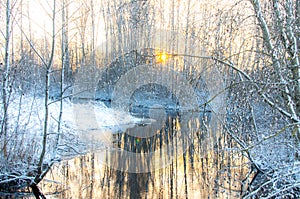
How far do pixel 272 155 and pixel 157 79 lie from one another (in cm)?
1419

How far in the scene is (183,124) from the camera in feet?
44.4

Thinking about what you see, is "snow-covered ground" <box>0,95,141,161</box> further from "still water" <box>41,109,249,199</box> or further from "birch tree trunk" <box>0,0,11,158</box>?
"still water" <box>41,109,249,199</box>

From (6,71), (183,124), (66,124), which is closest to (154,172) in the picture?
(6,71)

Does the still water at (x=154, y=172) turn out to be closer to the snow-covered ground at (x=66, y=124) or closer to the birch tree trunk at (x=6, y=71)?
the snow-covered ground at (x=66, y=124)

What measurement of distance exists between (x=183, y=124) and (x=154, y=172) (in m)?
7.06

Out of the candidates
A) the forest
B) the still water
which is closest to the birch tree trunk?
the forest

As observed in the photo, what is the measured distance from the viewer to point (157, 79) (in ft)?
65.1

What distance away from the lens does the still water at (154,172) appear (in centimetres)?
535

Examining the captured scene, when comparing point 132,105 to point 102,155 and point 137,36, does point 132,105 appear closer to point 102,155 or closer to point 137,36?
point 137,36

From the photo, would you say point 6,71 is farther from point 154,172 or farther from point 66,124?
point 66,124

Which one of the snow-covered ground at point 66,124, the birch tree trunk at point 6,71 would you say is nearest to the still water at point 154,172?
the snow-covered ground at point 66,124

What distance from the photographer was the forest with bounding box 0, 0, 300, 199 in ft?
9.89

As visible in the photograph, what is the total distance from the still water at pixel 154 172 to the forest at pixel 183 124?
3cm

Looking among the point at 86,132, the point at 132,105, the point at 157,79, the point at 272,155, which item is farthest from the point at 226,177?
the point at 157,79
